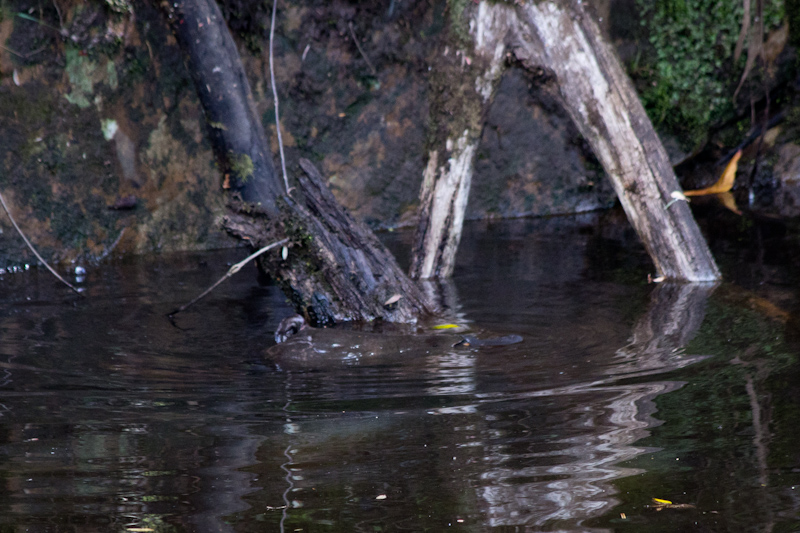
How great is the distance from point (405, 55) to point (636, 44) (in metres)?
2.09

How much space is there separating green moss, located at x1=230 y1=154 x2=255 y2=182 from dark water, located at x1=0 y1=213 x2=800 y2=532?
30.7 inches

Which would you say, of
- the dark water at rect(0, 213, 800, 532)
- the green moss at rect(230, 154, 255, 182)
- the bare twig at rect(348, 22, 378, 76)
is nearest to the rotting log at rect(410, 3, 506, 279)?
the dark water at rect(0, 213, 800, 532)

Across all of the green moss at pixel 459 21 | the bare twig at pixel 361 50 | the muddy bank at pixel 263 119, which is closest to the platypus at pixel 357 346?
the green moss at pixel 459 21

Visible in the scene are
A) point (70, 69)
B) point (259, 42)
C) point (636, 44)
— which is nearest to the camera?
point (70, 69)

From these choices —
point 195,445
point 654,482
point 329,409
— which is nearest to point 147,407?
point 195,445

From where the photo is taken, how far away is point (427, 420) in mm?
2273

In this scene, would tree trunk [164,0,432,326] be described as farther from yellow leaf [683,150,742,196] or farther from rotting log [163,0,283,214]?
yellow leaf [683,150,742,196]

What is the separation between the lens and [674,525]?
158 centimetres

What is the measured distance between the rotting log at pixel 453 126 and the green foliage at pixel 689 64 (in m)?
3.08

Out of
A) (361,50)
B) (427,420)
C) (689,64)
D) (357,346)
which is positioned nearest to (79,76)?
(361,50)

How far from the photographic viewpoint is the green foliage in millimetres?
6574

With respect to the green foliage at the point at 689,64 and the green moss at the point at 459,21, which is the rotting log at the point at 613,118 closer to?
the green moss at the point at 459,21

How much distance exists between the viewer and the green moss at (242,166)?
4.39 metres

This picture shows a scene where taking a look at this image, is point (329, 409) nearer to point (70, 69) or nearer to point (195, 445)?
point (195, 445)
